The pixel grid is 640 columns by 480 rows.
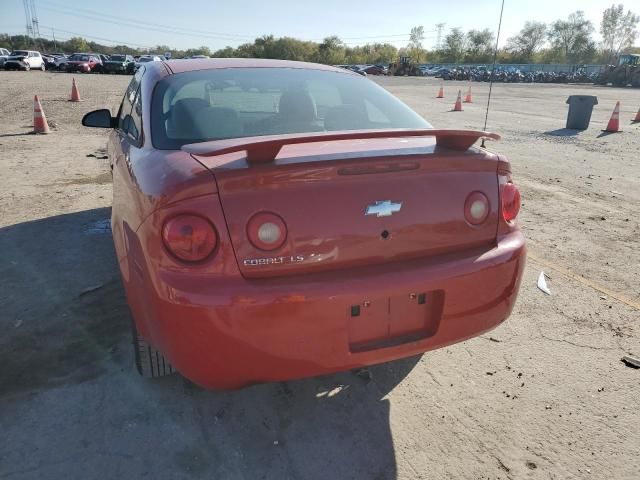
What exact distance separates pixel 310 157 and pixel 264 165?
216 millimetres

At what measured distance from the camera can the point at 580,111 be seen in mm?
12984

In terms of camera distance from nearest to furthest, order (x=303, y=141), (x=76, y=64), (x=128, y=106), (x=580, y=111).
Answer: (x=303, y=141) → (x=128, y=106) → (x=580, y=111) → (x=76, y=64)

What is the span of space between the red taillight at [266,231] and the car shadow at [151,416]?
1011mm

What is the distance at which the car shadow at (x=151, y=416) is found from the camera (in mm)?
2115

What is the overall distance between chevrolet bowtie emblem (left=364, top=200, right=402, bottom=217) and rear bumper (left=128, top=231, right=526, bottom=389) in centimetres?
23

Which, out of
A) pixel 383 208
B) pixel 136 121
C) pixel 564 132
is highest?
pixel 136 121

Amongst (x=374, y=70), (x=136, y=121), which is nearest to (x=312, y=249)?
(x=136, y=121)

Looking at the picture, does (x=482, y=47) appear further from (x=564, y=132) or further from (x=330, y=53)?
(x=564, y=132)

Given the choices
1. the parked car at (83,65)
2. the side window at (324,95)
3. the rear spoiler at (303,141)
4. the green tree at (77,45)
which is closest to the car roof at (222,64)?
the side window at (324,95)

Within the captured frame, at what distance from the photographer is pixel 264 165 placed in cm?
190

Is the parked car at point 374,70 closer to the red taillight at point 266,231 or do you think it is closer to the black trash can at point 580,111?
the black trash can at point 580,111

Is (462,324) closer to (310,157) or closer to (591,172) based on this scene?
(310,157)

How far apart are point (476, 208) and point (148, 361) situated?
6.11 feet

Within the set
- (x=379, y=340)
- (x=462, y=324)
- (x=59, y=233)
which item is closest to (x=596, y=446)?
(x=462, y=324)
